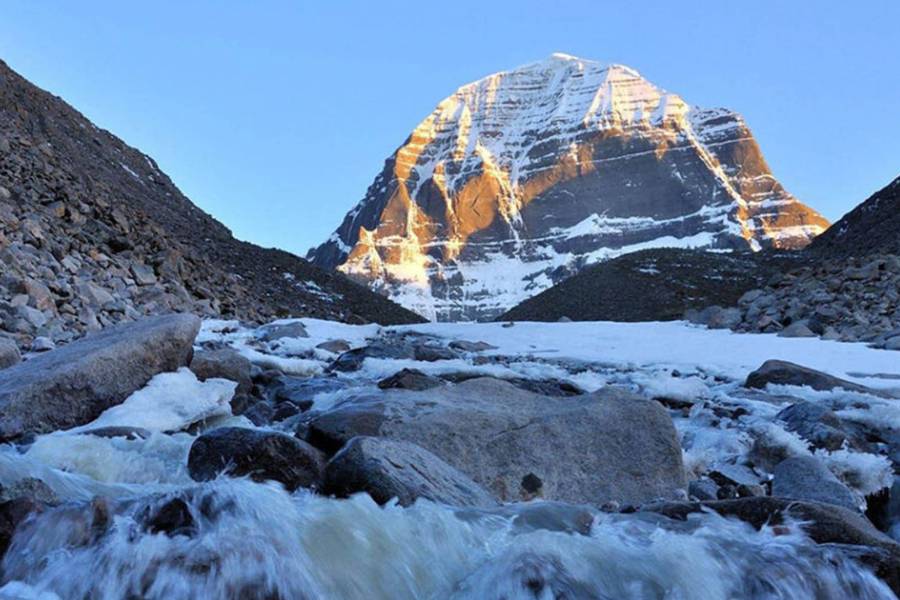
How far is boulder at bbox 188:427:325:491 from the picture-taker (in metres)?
3.77

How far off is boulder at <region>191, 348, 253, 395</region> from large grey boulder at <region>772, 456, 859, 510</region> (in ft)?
15.7

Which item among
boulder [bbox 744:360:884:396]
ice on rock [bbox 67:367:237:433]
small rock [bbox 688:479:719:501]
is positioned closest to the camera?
small rock [bbox 688:479:719:501]

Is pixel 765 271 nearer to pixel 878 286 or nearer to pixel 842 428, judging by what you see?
pixel 878 286

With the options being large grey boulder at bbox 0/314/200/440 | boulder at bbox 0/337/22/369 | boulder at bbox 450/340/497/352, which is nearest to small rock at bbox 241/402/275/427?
large grey boulder at bbox 0/314/200/440

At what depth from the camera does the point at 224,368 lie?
739 cm

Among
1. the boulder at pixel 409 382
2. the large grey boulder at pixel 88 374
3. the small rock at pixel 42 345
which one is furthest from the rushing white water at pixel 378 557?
the small rock at pixel 42 345

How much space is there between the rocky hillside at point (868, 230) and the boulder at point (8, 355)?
1503 inches

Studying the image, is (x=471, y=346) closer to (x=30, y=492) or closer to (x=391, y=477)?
(x=391, y=477)

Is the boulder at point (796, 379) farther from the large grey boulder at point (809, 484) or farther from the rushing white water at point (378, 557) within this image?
the rushing white water at point (378, 557)

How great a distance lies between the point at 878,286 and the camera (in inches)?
825

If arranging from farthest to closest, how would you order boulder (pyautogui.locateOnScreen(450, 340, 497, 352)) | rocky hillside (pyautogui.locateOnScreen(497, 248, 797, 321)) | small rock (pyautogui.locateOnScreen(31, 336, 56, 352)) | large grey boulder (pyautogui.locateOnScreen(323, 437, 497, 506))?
rocky hillside (pyautogui.locateOnScreen(497, 248, 797, 321)) < boulder (pyautogui.locateOnScreen(450, 340, 497, 352)) < small rock (pyautogui.locateOnScreen(31, 336, 56, 352)) < large grey boulder (pyautogui.locateOnScreen(323, 437, 497, 506))

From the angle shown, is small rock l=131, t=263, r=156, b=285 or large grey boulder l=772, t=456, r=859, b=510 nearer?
large grey boulder l=772, t=456, r=859, b=510

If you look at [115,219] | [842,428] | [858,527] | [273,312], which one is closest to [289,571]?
[858,527]

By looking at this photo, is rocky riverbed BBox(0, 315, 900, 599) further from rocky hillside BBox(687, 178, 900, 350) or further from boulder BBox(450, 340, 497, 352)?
rocky hillside BBox(687, 178, 900, 350)
